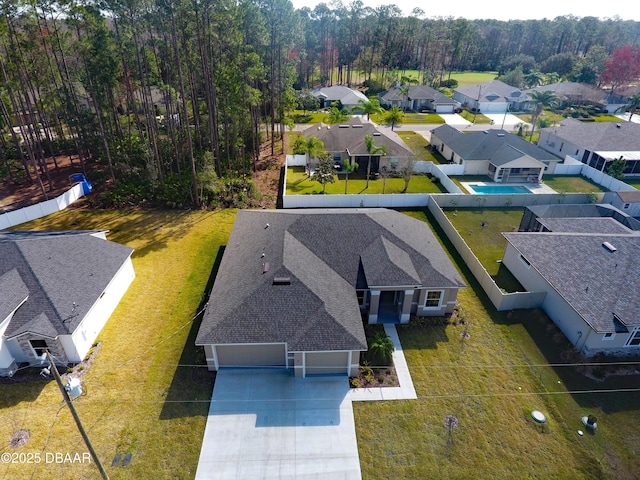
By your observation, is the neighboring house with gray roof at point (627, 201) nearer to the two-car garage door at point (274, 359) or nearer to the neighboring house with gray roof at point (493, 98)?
the two-car garage door at point (274, 359)

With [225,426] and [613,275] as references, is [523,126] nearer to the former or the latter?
[613,275]

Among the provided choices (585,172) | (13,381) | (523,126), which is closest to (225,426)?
(13,381)

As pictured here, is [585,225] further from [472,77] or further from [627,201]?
[472,77]

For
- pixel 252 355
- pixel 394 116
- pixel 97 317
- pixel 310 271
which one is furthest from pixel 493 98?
pixel 97 317

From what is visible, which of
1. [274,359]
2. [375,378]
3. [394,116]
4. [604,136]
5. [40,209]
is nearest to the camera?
[375,378]

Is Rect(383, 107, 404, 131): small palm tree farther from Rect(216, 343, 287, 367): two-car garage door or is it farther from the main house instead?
Rect(216, 343, 287, 367): two-car garage door

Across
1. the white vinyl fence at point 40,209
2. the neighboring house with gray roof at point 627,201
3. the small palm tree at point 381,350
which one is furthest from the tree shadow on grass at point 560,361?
the white vinyl fence at point 40,209
